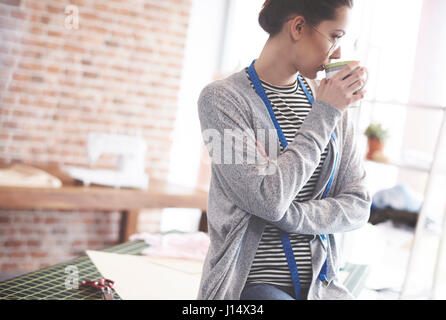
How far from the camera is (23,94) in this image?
11.1ft

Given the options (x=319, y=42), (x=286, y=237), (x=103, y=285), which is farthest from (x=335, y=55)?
(x=103, y=285)

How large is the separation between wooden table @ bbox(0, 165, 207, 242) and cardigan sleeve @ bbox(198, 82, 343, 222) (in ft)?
6.72

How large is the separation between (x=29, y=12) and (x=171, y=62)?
1103mm

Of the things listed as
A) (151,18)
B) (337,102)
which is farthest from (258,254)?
(151,18)

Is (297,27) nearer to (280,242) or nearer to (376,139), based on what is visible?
(280,242)

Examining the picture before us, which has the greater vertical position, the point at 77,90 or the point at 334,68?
the point at 334,68

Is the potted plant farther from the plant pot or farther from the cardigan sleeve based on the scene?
the cardigan sleeve

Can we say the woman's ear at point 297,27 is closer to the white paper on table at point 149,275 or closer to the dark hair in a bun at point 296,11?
the dark hair in a bun at point 296,11

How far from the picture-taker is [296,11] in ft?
3.34

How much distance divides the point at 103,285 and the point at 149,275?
22cm

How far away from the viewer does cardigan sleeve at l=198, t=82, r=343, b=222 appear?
912 mm

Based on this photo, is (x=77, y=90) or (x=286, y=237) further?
(x=77, y=90)

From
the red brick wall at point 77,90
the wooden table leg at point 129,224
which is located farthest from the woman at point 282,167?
the wooden table leg at point 129,224

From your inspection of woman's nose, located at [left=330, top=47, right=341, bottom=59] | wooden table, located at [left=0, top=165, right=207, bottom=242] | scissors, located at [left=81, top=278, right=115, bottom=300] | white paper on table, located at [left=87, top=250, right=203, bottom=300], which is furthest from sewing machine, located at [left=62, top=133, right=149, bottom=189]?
woman's nose, located at [left=330, top=47, right=341, bottom=59]
